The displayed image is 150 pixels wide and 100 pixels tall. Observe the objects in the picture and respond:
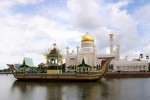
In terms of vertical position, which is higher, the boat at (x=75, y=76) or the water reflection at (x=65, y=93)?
the boat at (x=75, y=76)

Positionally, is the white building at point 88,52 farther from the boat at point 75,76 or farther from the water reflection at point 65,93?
the water reflection at point 65,93

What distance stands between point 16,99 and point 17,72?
24709mm

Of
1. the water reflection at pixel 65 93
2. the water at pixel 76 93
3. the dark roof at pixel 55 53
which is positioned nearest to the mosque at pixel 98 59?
the dark roof at pixel 55 53

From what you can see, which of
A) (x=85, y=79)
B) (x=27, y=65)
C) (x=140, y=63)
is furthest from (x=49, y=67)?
(x=140, y=63)

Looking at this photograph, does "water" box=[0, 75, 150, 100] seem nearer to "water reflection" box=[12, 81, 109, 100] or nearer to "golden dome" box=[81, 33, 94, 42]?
"water reflection" box=[12, 81, 109, 100]

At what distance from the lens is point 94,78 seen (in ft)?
134

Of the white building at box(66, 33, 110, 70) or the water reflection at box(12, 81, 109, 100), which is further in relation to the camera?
the white building at box(66, 33, 110, 70)

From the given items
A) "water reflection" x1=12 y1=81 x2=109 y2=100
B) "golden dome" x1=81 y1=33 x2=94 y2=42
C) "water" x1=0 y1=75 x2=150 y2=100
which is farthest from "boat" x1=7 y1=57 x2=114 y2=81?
"golden dome" x1=81 y1=33 x2=94 y2=42

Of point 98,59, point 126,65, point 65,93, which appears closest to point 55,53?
point 65,93

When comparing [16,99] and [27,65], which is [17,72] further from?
[16,99]

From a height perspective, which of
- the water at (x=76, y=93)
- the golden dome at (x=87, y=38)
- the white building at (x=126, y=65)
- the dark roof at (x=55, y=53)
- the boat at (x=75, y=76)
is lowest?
the water at (x=76, y=93)

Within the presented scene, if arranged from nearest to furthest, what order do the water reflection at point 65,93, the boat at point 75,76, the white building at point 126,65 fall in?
the water reflection at point 65,93, the boat at point 75,76, the white building at point 126,65

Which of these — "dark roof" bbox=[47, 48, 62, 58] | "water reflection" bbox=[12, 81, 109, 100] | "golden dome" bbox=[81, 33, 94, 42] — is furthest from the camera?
"golden dome" bbox=[81, 33, 94, 42]

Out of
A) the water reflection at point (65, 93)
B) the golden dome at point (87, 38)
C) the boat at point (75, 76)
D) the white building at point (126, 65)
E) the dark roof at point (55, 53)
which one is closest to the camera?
the water reflection at point (65, 93)
